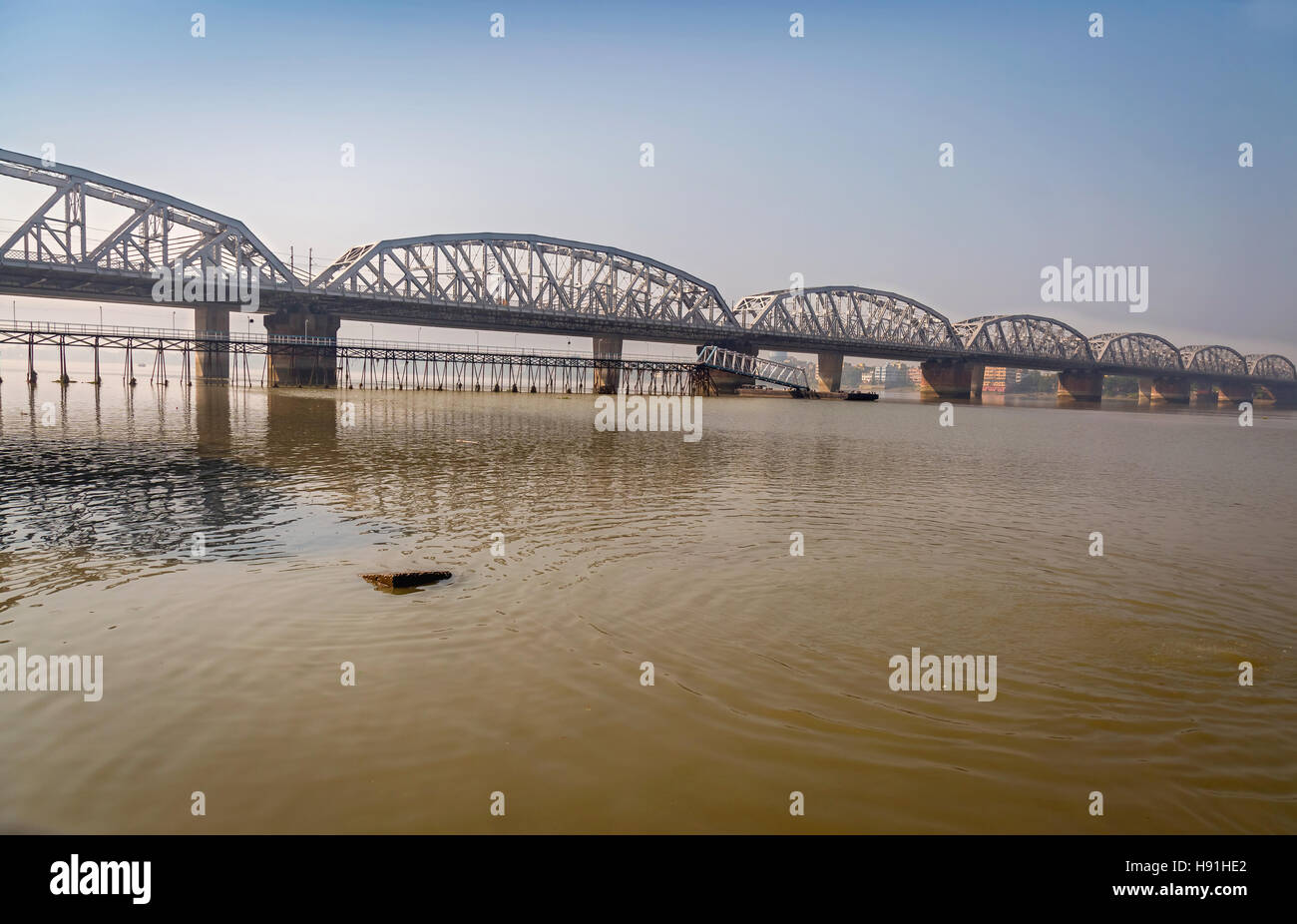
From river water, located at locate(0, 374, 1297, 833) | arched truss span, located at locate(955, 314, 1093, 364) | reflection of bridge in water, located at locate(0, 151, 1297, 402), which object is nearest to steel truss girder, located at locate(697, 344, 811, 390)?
reflection of bridge in water, located at locate(0, 151, 1297, 402)

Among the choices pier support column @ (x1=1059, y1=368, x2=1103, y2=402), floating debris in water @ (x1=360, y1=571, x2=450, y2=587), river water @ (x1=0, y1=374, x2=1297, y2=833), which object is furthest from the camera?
pier support column @ (x1=1059, y1=368, x2=1103, y2=402)

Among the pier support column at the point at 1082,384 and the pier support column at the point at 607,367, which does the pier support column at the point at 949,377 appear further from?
the pier support column at the point at 607,367

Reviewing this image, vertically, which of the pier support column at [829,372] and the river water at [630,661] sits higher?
the pier support column at [829,372]

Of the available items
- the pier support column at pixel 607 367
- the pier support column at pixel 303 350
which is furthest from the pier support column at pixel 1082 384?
the pier support column at pixel 303 350

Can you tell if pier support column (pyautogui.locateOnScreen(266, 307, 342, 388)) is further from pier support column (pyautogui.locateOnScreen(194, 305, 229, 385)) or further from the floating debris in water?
the floating debris in water

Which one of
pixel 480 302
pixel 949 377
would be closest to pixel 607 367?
pixel 480 302

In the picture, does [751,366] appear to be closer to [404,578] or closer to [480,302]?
[480,302]
